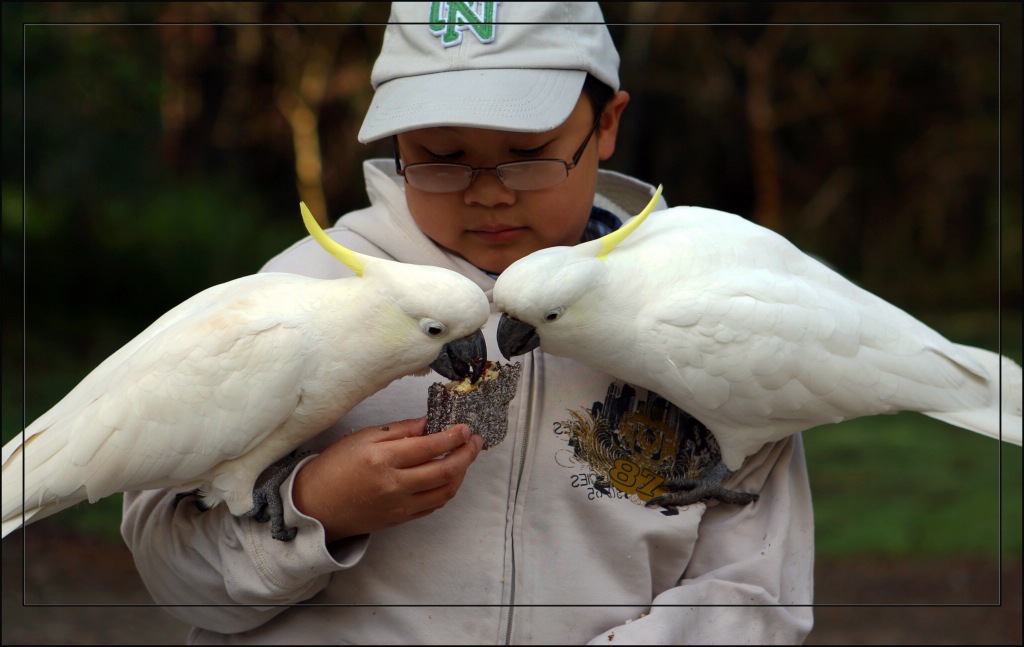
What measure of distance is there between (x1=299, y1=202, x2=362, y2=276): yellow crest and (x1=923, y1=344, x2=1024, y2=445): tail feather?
897 millimetres

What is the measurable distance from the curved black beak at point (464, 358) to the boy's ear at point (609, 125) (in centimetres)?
41

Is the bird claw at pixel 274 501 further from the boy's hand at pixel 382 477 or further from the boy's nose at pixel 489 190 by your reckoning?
the boy's nose at pixel 489 190

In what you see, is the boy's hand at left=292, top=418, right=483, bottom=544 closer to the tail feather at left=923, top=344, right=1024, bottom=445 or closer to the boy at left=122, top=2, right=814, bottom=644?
the boy at left=122, top=2, right=814, bottom=644

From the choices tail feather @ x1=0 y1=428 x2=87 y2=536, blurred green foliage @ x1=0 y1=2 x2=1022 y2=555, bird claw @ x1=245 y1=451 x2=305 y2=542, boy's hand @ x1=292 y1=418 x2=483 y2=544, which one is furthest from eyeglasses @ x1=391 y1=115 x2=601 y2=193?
tail feather @ x1=0 y1=428 x2=87 y2=536

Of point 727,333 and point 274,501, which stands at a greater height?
point 727,333

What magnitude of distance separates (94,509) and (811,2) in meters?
1.98

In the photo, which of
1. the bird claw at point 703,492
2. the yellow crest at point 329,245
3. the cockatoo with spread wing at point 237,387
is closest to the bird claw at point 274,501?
the cockatoo with spread wing at point 237,387

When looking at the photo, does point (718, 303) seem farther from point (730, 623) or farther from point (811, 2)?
point (811, 2)

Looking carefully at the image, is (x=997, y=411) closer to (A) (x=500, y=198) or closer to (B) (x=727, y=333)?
(B) (x=727, y=333)

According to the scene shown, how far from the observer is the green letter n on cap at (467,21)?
1134 mm

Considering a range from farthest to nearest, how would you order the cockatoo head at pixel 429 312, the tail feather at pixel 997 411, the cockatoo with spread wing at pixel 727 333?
the tail feather at pixel 997 411 < the cockatoo with spread wing at pixel 727 333 < the cockatoo head at pixel 429 312

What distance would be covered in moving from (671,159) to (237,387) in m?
0.97

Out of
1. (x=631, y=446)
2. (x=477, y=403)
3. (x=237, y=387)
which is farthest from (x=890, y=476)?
(x=237, y=387)

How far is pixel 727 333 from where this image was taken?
1.13 meters
